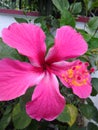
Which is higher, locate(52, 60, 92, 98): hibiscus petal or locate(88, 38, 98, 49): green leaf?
locate(52, 60, 92, 98): hibiscus petal

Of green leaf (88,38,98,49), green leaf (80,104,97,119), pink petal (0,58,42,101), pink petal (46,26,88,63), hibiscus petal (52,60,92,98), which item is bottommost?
green leaf (80,104,97,119)

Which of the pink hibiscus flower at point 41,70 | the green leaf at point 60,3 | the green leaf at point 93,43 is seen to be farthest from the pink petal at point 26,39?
the green leaf at point 60,3

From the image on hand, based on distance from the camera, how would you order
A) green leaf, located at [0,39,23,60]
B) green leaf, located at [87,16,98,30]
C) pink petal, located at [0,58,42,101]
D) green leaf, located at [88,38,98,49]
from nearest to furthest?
pink petal, located at [0,58,42,101] → green leaf, located at [0,39,23,60] → green leaf, located at [88,38,98,49] → green leaf, located at [87,16,98,30]

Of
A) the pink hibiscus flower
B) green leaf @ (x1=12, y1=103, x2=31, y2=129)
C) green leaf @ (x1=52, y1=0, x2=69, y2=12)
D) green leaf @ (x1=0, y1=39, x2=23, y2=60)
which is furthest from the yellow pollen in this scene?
green leaf @ (x1=52, y1=0, x2=69, y2=12)

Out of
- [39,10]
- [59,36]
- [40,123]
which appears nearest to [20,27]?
[59,36]

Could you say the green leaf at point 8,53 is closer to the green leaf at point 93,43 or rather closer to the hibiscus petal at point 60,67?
the hibiscus petal at point 60,67

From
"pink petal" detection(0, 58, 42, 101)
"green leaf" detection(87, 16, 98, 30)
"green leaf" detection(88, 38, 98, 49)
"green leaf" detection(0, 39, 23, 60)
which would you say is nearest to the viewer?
"pink petal" detection(0, 58, 42, 101)

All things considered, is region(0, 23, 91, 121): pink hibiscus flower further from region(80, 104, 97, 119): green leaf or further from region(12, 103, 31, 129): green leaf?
region(80, 104, 97, 119): green leaf

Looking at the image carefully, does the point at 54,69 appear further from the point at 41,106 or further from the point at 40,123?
the point at 40,123
